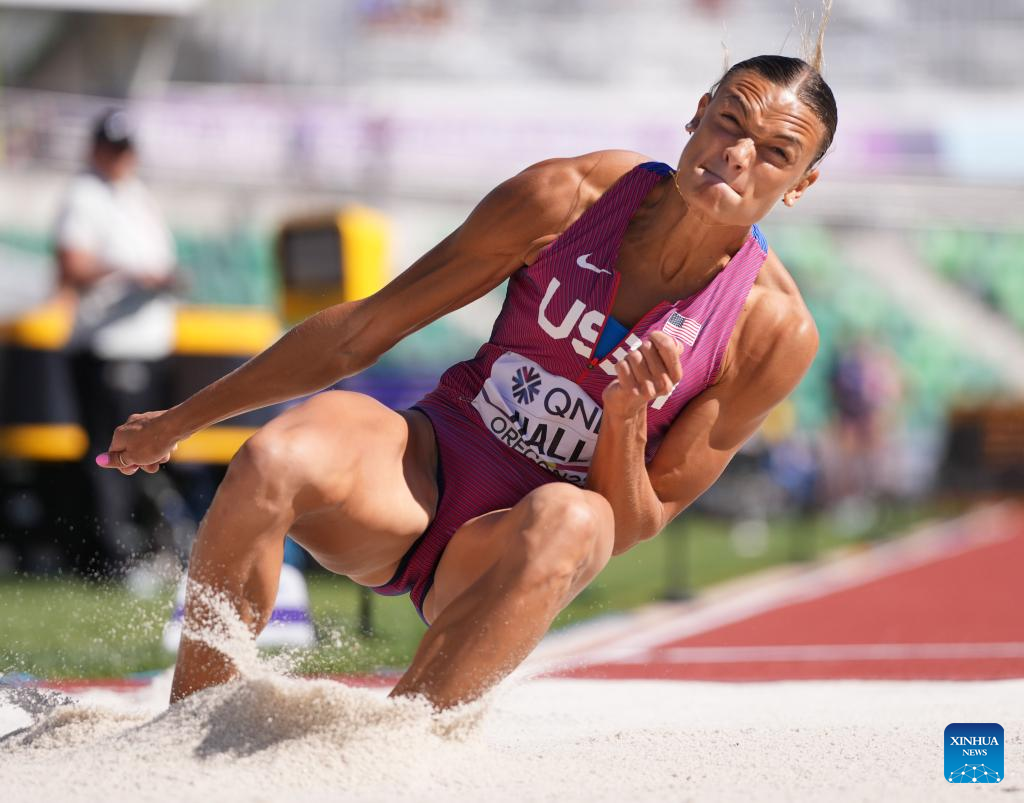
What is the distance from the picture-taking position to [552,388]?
3043mm

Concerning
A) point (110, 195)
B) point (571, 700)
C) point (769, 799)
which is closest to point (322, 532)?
point (769, 799)

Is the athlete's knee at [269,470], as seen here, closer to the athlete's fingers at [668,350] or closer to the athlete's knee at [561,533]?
the athlete's knee at [561,533]

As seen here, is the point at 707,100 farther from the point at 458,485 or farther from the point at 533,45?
the point at 533,45

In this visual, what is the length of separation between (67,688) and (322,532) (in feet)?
5.52

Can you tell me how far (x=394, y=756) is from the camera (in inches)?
102

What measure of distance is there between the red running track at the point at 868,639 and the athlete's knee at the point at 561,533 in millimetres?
1815

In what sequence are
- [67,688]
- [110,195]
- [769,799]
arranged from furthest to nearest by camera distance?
[110,195] < [67,688] < [769,799]

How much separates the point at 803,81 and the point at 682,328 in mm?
573

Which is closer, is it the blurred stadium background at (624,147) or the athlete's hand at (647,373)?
the athlete's hand at (647,373)

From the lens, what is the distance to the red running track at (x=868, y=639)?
5.31 m

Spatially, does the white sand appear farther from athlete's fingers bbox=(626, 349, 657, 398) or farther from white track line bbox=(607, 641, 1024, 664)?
white track line bbox=(607, 641, 1024, 664)

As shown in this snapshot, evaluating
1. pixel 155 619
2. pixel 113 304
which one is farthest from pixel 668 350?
pixel 113 304

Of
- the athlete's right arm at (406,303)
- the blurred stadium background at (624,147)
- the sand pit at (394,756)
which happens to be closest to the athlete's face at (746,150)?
the athlete's right arm at (406,303)

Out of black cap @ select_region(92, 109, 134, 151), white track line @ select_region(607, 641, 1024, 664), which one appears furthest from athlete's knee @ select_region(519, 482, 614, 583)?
black cap @ select_region(92, 109, 134, 151)
